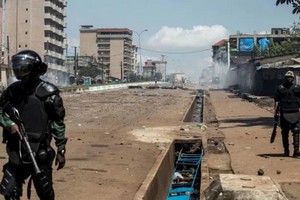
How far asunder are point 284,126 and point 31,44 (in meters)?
98.0

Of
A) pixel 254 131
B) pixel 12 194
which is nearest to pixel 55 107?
pixel 12 194

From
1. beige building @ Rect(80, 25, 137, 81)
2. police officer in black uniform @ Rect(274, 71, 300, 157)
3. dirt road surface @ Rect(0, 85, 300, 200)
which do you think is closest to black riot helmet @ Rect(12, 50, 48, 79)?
dirt road surface @ Rect(0, 85, 300, 200)

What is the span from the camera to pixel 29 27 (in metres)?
103

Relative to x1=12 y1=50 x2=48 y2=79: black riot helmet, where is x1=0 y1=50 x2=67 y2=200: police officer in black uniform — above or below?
below

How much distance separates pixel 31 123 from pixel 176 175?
328 inches

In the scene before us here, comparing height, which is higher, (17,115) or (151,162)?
(17,115)

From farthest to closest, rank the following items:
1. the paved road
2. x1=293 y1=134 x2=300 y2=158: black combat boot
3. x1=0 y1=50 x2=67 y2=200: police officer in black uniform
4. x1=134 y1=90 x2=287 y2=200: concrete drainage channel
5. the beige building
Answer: the beige building < x1=293 y1=134 x2=300 y2=158: black combat boot < the paved road < x1=134 y1=90 x2=287 y2=200: concrete drainage channel < x1=0 y1=50 x2=67 y2=200: police officer in black uniform

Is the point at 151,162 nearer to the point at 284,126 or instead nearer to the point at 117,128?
the point at 284,126

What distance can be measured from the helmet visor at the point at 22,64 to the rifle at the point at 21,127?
32 centimetres

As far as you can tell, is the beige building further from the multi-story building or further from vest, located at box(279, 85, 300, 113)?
vest, located at box(279, 85, 300, 113)

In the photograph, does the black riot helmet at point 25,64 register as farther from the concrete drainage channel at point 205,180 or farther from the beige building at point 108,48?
the beige building at point 108,48

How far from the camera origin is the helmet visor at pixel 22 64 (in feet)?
15.0

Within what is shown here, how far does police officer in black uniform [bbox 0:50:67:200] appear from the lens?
4.61 metres

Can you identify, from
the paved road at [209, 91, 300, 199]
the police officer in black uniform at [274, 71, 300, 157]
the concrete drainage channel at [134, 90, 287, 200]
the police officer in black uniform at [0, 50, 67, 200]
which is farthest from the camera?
the police officer in black uniform at [274, 71, 300, 157]
